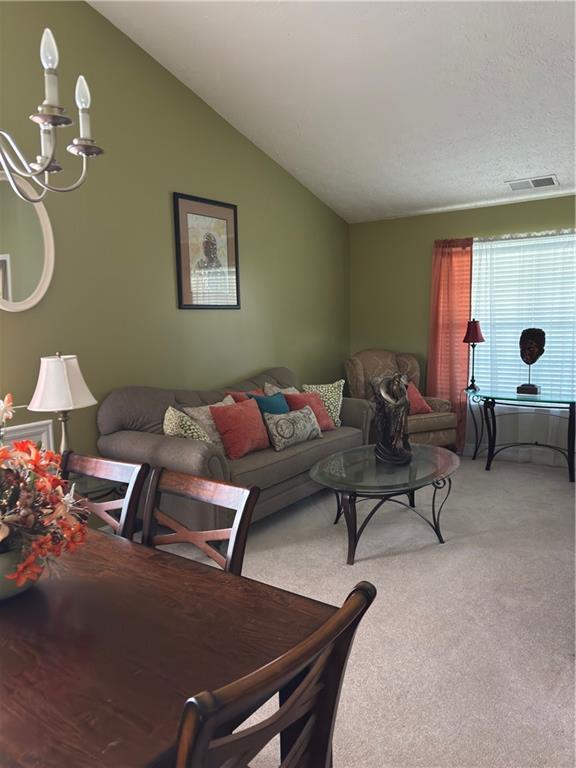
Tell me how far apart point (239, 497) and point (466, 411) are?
13.8ft

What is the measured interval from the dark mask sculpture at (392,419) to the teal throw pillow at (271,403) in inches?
34.9

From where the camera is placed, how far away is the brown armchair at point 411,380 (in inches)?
189

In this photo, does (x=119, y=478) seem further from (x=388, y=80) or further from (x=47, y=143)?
(x=388, y=80)

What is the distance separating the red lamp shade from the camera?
481 cm

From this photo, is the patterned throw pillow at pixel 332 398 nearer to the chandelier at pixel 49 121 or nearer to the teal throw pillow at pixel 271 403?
the teal throw pillow at pixel 271 403

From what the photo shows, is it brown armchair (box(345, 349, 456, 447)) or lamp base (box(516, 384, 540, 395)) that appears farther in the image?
brown armchair (box(345, 349, 456, 447))

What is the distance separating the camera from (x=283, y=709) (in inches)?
31.7

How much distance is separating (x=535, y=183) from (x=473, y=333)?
1.32 metres

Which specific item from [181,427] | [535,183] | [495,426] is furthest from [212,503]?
[535,183]

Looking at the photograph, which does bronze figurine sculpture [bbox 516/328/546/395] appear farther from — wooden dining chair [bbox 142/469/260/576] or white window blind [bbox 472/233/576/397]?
wooden dining chair [bbox 142/469/260/576]

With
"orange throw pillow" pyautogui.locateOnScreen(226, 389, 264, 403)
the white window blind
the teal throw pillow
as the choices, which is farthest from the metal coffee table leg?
the white window blind

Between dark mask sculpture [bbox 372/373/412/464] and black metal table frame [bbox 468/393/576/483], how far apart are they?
163 centimetres

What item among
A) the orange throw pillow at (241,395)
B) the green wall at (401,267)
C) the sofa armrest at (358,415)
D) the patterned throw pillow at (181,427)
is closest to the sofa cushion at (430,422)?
the sofa armrest at (358,415)

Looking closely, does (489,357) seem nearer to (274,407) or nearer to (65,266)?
(274,407)
